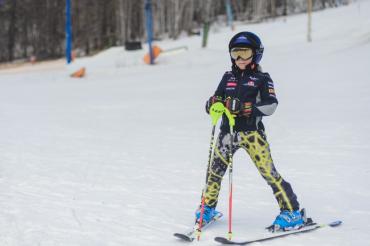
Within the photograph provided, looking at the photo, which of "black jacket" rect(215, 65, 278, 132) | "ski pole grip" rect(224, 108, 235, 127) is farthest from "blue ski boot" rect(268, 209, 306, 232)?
"ski pole grip" rect(224, 108, 235, 127)

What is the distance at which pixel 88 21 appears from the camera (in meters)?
49.2

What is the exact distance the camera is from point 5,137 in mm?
11625

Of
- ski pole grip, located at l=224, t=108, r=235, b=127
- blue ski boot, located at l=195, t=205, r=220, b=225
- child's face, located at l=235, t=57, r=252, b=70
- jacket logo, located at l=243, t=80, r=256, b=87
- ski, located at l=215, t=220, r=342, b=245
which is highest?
child's face, located at l=235, t=57, r=252, b=70

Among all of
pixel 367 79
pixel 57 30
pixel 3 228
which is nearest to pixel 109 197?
pixel 3 228

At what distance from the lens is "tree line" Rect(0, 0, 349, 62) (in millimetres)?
48156

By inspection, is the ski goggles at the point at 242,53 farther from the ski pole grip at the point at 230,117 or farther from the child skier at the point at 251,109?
the ski pole grip at the point at 230,117

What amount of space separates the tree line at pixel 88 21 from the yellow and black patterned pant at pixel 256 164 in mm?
41878

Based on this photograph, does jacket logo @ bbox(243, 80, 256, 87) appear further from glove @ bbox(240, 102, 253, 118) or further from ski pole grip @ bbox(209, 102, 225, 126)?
ski pole grip @ bbox(209, 102, 225, 126)

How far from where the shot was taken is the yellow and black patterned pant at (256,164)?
502cm

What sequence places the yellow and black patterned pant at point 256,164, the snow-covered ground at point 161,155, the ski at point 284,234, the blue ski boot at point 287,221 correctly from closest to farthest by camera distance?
the ski at point 284,234
the yellow and black patterned pant at point 256,164
the blue ski boot at point 287,221
the snow-covered ground at point 161,155

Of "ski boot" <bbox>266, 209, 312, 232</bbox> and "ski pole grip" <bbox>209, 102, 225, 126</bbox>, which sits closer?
"ski pole grip" <bbox>209, 102, 225, 126</bbox>

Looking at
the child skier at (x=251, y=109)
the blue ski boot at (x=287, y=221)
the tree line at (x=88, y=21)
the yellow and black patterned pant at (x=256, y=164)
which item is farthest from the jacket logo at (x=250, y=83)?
the tree line at (x=88, y=21)

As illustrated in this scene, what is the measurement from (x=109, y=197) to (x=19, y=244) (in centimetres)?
208

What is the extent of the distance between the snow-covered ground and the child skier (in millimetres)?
342
